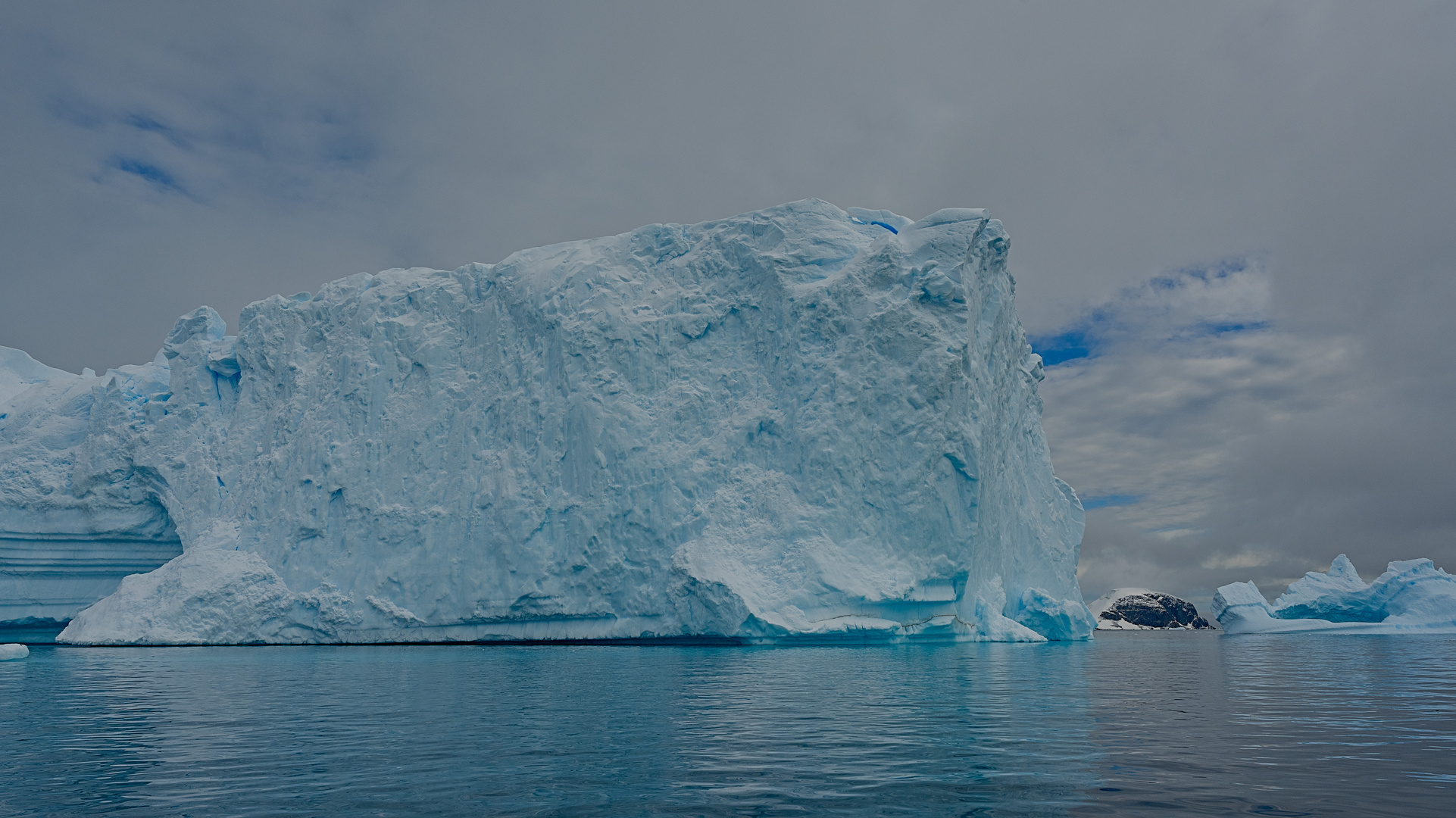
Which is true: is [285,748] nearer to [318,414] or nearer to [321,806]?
[321,806]

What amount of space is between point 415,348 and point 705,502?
32.7 ft

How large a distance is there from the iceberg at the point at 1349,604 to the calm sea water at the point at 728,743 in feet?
84.2

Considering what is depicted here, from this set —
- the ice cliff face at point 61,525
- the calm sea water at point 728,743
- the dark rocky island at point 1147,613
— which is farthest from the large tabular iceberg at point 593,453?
the dark rocky island at point 1147,613

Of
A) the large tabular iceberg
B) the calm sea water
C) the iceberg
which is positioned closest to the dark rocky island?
the iceberg

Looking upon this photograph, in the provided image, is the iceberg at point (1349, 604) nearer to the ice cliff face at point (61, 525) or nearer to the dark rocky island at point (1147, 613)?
the ice cliff face at point (61, 525)

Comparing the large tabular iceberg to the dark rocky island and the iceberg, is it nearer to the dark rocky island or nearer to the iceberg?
the iceberg


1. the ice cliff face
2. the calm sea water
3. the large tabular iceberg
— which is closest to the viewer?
the calm sea water

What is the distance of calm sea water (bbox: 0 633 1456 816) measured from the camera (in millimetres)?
4418

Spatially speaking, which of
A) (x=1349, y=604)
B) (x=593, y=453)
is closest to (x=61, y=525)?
(x=593, y=453)

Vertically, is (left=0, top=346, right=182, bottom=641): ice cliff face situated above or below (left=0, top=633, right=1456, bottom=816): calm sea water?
above

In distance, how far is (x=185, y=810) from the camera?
4289mm

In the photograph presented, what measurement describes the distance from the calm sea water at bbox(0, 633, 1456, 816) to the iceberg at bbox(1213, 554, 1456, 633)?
2567 cm

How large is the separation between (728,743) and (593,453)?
56.7 feet

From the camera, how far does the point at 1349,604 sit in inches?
1389
